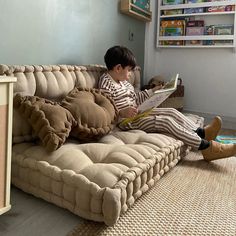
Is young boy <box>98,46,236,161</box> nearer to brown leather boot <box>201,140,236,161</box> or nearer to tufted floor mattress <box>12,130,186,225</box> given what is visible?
brown leather boot <box>201,140,236,161</box>

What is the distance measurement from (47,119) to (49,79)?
0.34 meters

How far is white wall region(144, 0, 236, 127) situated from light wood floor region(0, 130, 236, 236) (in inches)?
80.9

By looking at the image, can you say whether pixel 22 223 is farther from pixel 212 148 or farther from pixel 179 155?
pixel 212 148

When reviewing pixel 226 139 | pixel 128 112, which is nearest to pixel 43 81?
pixel 128 112

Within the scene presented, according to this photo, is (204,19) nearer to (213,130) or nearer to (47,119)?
(213,130)

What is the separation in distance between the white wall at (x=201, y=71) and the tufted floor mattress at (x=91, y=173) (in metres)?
1.60

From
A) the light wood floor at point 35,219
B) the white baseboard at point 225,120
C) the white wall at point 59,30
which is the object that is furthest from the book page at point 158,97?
the white baseboard at point 225,120

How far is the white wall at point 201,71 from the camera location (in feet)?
8.55

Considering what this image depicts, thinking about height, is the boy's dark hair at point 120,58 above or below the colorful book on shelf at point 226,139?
above

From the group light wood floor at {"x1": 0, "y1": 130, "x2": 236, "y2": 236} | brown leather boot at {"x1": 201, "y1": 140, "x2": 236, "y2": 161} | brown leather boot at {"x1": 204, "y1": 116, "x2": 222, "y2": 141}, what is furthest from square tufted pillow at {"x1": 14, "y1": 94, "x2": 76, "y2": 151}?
brown leather boot at {"x1": 204, "y1": 116, "x2": 222, "y2": 141}

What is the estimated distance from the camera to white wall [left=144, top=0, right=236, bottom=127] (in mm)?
2607

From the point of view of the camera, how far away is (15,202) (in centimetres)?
106

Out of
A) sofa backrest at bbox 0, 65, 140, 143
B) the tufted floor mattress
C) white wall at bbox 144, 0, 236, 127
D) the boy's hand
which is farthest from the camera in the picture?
white wall at bbox 144, 0, 236, 127

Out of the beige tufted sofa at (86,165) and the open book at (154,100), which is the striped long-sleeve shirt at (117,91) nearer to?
the open book at (154,100)
